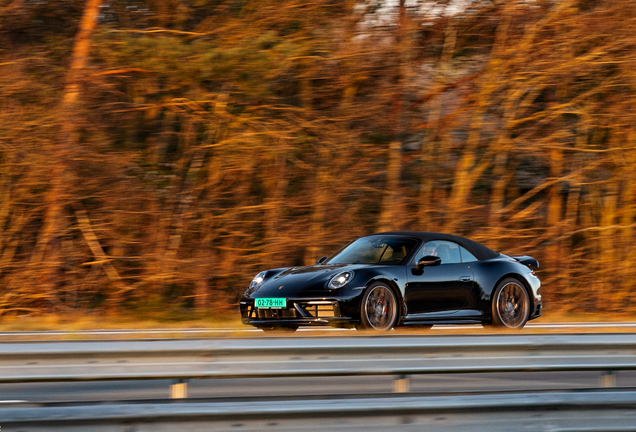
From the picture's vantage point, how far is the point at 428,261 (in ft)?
28.8

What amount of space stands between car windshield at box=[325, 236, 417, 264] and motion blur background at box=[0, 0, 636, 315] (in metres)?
5.72

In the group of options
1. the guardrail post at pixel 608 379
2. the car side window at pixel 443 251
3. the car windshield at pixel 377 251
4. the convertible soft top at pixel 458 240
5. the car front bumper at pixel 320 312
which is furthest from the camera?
the convertible soft top at pixel 458 240

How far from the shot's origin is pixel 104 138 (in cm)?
1511

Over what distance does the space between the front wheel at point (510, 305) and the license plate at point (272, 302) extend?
2.49 meters

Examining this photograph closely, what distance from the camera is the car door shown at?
28.6ft

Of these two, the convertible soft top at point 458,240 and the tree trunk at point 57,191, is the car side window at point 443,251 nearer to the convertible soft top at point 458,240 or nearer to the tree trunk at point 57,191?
the convertible soft top at point 458,240

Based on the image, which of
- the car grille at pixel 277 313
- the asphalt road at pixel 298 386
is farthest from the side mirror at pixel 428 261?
the asphalt road at pixel 298 386

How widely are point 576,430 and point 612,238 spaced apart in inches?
520

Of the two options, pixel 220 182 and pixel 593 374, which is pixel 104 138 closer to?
pixel 220 182

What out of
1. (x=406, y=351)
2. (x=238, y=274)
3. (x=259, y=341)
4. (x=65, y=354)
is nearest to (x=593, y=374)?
(x=406, y=351)

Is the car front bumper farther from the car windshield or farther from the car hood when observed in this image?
the car windshield

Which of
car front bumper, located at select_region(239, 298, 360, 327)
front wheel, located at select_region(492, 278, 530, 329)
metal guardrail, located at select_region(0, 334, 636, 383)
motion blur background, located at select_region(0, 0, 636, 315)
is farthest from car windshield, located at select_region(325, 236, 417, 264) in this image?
motion blur background, located at select_region(0, 0, 636, 315)

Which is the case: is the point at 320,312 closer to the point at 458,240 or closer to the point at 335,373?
the point at 458,240

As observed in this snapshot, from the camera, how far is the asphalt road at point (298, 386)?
6.24 meters
